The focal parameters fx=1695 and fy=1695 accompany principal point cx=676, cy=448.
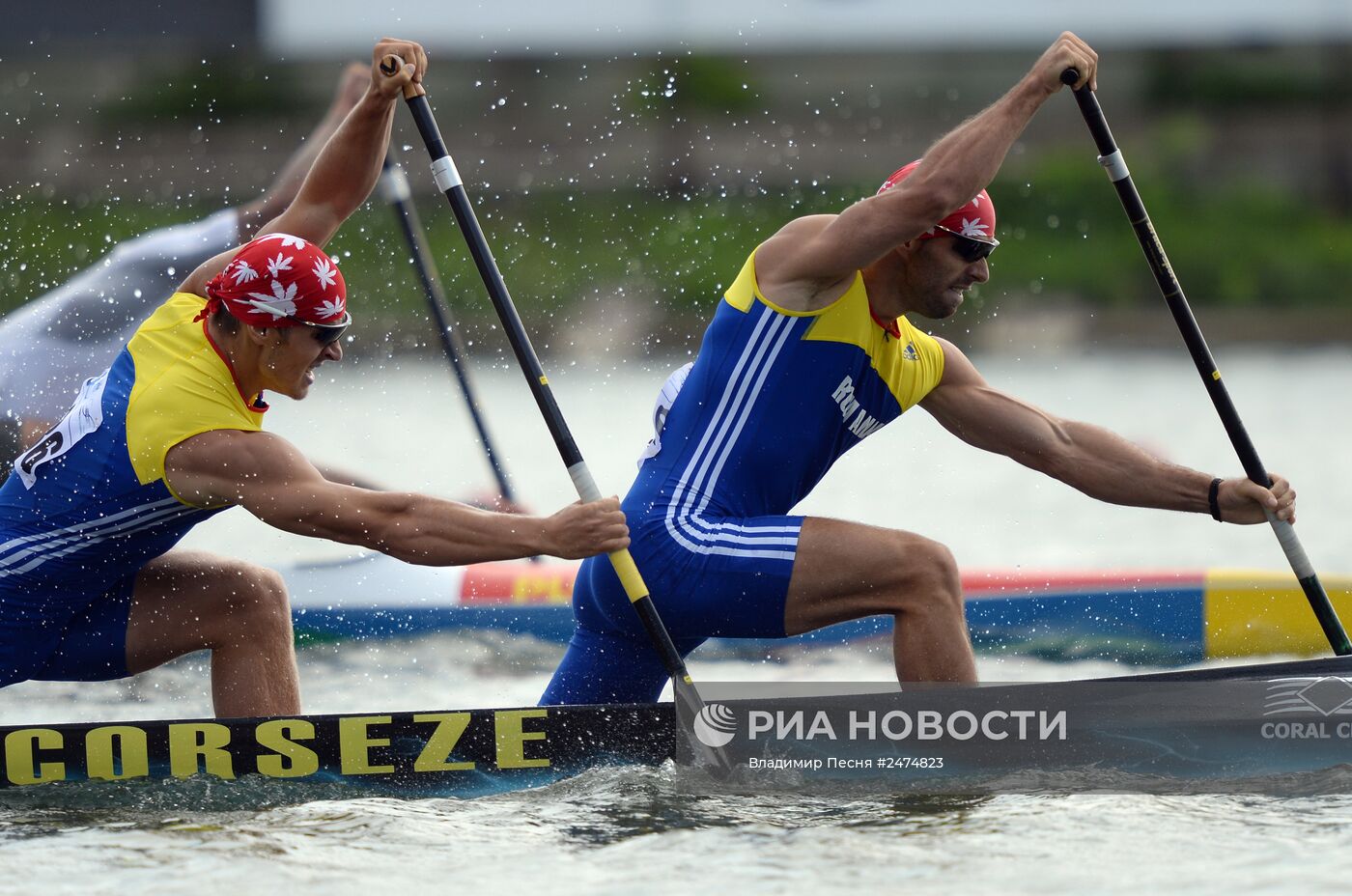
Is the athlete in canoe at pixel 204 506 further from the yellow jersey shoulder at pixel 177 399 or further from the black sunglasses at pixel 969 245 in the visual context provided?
the black sunglasses at pixel 969 245

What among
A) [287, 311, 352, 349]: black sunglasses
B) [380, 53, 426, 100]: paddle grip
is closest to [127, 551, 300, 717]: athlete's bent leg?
[287, 311, 352, 349]: black sunglasses

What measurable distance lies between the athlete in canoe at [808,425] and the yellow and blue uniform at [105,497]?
3.84 ft

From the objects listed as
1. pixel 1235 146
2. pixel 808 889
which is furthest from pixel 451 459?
pixel 1235 146

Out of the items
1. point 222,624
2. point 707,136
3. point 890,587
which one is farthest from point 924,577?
point 707,136

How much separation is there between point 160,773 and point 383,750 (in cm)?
63

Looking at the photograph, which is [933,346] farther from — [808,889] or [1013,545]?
[1013,545]

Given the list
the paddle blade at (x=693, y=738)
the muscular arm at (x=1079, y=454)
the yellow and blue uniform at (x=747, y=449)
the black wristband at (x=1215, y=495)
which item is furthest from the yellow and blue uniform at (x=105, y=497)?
Result: the black wristband at (x=1215, y=495)

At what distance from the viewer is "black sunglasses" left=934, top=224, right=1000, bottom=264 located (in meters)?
4.61

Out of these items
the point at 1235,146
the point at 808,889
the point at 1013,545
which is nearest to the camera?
the point at 808,889

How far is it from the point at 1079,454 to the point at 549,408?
162cm

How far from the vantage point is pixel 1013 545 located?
10164 millimetres

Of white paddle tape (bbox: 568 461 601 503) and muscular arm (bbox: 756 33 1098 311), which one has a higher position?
muscular arm (bbox: 756 33 1098 311)

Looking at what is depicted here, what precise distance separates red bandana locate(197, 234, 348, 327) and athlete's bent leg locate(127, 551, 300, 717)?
85 centimetres

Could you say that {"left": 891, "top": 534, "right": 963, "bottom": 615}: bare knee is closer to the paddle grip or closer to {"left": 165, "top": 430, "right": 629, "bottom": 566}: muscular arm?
{"left": 165, "top": 430, "right": 629, "bottom": 566}: muscular arm
